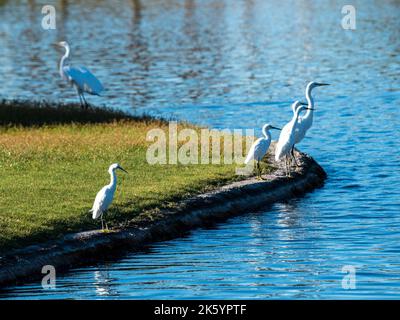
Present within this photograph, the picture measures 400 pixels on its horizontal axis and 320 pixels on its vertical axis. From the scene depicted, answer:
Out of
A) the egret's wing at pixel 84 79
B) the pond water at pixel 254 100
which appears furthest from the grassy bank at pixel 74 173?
the egret's wing at pixel 84 79

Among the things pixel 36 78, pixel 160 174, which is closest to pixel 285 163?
pixel 160 174

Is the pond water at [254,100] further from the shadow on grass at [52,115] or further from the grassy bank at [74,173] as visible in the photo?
the shadow on grass at [52,115]

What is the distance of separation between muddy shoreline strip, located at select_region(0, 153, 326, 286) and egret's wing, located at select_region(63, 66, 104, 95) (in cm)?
1008

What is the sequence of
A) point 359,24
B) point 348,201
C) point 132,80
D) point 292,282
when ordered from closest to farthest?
point 292,282
point 348,201
point 132,80
point 359,24

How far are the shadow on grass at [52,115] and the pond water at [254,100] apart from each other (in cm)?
377

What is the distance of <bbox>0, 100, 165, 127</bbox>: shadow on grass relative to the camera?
29125mm

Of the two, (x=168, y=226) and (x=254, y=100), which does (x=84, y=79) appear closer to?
(x=254, y=100)

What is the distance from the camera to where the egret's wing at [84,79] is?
1291 inches

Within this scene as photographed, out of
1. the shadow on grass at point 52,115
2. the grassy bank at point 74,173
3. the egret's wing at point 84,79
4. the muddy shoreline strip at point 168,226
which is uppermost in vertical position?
the egret's wing at point 84,79

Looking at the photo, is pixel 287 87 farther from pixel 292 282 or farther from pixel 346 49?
pixel 292 282

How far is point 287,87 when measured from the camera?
41.7m

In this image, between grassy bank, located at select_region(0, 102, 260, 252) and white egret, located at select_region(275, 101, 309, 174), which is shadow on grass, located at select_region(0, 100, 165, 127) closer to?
grassy bank, located at select_region(0, 102, 260, 252)

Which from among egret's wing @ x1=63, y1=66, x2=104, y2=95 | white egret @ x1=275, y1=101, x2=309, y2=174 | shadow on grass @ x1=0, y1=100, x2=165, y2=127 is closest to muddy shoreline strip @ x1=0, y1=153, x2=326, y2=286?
white egret @ x1=275, y1=101, x2=309, y2=174
